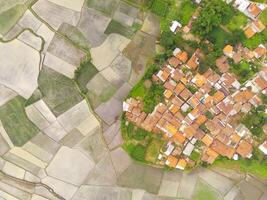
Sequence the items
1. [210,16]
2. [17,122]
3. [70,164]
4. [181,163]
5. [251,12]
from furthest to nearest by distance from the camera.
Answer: [70,164] → [17,122] → [181,163] → [251,12] → [210,16]

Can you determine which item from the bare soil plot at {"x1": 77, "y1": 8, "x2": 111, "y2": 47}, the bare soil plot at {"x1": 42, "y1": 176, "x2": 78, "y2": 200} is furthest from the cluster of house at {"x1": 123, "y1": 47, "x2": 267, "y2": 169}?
the bare soil plot at {"x1": 42, "y1": 176, "x2": 78, "y2": 200}

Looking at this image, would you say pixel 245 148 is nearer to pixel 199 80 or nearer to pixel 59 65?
pixel 199 80

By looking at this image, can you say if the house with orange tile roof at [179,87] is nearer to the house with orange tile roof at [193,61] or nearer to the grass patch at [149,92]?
the grass patch at [149,92]

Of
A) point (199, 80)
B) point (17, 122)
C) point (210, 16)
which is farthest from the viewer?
point (17, 122)

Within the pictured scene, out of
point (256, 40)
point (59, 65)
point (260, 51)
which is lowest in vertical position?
point (59, 65)

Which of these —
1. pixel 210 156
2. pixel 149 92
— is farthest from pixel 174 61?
pixel 210 156

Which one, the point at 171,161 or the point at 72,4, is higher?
the point at 72,4

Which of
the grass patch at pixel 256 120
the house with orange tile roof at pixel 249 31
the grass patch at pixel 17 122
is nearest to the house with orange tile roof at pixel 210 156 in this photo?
the grass patch at pixel 256 120

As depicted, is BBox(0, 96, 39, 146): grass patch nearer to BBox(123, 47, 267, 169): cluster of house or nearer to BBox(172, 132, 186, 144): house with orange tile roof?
→ BBox(123, 47, 267, 169): cluster of house
